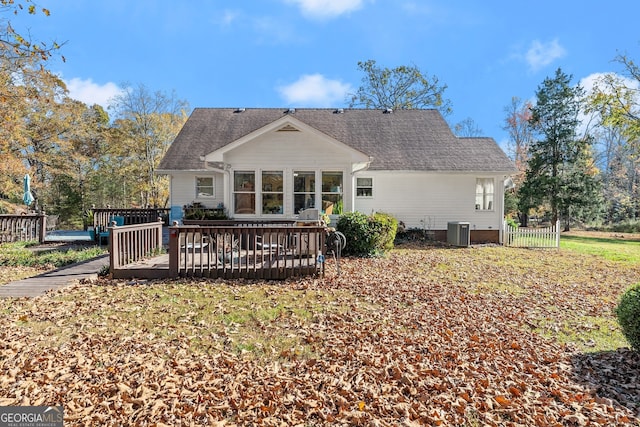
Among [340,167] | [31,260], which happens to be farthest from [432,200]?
[31,260]

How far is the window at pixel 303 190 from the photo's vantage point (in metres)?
13.4

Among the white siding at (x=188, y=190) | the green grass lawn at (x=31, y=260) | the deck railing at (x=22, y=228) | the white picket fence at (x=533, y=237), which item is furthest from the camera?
the white siding at (x=188, y=190)

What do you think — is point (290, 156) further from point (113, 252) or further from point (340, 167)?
→ point (113, 252)

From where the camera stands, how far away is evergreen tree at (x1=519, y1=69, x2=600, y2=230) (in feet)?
83.4

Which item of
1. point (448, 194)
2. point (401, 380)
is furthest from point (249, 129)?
point (401, 380)

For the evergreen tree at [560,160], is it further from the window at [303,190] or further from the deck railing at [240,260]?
the deck railing at [240,260]

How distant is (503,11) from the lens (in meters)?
10.6

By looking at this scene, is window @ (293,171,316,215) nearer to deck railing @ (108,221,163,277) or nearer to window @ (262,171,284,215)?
window @ (262,171,284,215)

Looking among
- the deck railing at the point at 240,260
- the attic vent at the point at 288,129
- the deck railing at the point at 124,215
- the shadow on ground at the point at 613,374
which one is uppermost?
the attic vent at the point at 288,129

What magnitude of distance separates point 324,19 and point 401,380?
537 inches

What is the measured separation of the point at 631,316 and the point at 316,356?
4.01 m

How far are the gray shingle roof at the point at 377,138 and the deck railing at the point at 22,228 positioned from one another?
5.41 m

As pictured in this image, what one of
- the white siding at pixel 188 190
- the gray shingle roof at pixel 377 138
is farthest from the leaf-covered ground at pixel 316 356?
the gray shingle roof at pixel 377 138

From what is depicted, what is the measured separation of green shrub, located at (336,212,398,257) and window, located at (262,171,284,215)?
126 inches
